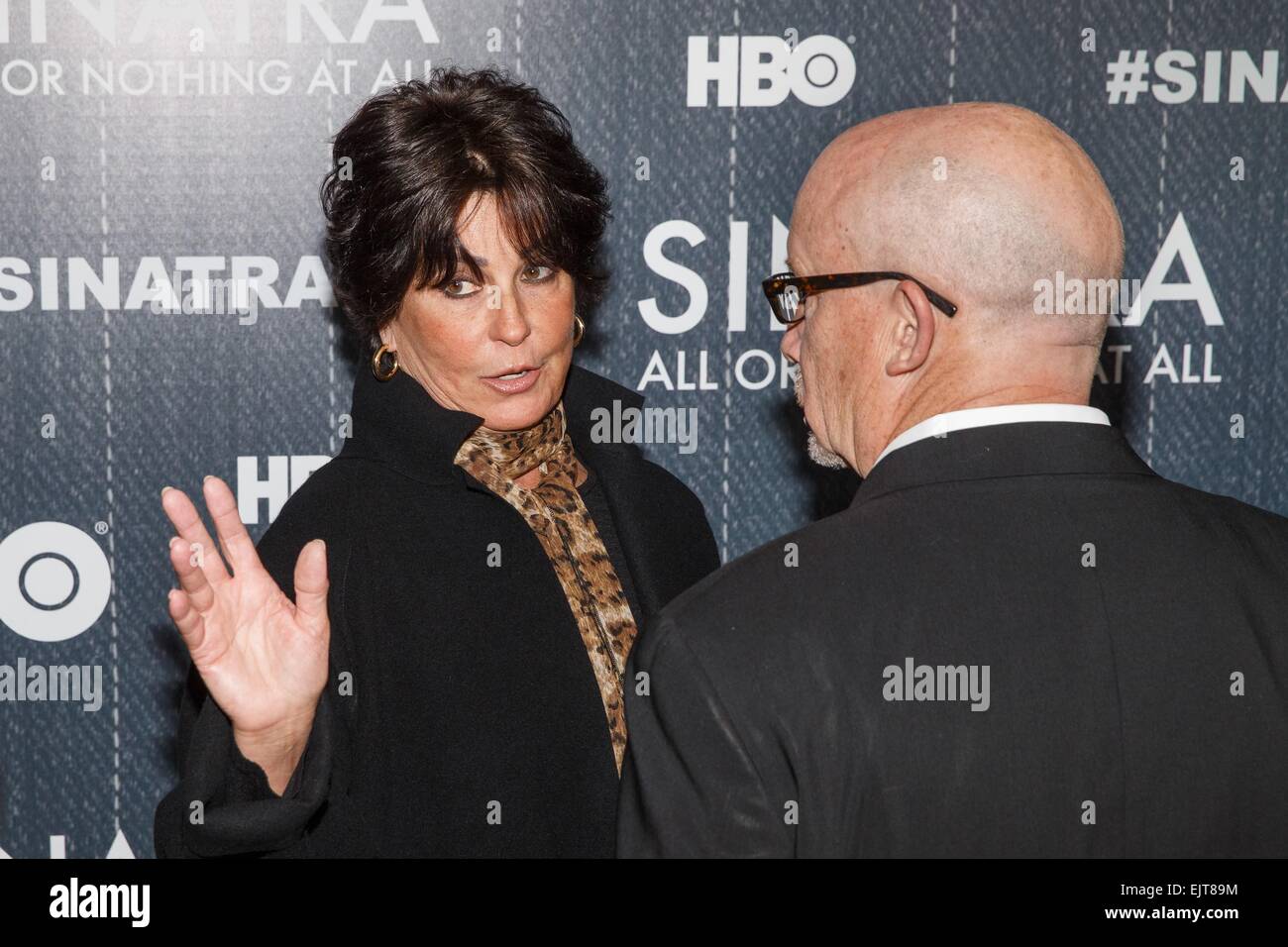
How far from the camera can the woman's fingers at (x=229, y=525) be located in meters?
1.35

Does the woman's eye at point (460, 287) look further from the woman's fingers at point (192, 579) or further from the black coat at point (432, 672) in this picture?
the woman's fingers at point (192, 579)

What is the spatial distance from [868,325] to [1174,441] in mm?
1475

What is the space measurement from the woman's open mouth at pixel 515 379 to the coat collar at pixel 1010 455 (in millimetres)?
A: 709

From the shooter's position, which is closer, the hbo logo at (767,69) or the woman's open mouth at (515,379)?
the woman's open mouth at (515,379)

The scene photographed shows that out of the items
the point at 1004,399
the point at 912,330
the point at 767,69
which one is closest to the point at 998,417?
the point at 1004,399

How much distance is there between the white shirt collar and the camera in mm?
1146

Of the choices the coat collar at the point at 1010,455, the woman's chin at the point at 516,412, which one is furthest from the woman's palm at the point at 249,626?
the coat collar at the point at 1010,455

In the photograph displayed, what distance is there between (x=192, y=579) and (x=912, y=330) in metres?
0.80

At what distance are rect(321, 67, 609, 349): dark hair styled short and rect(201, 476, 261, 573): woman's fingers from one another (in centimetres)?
46

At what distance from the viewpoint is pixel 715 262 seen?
2.37m

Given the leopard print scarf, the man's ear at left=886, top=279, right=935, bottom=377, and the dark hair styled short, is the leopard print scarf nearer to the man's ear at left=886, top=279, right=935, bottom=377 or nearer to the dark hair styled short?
the dark hair styled short

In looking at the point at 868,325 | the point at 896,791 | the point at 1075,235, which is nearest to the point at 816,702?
the point at 896,791

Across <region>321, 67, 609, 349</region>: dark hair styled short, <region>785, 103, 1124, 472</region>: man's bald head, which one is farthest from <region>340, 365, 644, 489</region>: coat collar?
<region>785, 103, 1124, 472</region>: man's bald head
